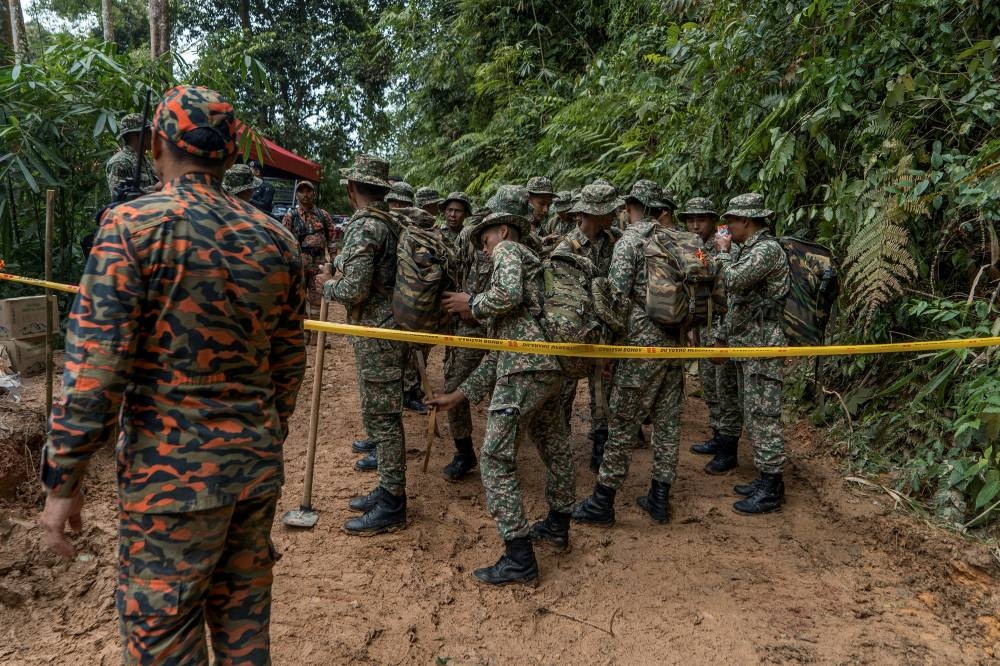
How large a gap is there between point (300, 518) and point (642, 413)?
234 cm

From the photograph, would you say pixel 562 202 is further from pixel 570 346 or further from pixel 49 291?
pixel 49 291

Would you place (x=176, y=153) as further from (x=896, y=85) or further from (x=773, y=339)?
(x=896, y=85)

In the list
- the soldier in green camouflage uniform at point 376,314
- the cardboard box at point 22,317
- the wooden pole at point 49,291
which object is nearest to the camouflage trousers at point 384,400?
the soldier in green camouflage uniform at point 376,314

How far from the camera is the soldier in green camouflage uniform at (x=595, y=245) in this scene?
425 centimetres

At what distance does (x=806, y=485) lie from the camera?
15.9 feet

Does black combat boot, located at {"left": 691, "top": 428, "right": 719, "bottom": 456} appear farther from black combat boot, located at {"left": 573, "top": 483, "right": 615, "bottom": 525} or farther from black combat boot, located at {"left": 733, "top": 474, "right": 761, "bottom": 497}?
black combat boot, located at {"left": 573, "top": 483, "right": 615, "bottom": 525}

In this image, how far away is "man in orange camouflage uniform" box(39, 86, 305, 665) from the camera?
5.63ft

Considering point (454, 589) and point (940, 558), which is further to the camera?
point (940, 558)

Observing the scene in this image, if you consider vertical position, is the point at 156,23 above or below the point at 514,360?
above

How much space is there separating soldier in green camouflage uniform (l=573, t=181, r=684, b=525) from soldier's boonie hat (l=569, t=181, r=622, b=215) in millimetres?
25

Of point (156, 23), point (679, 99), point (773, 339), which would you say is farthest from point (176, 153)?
point (156, 23)

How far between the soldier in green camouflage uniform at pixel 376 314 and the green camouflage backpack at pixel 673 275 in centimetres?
174

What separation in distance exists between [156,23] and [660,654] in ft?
32.3

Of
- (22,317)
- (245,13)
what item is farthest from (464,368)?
(245,13)
